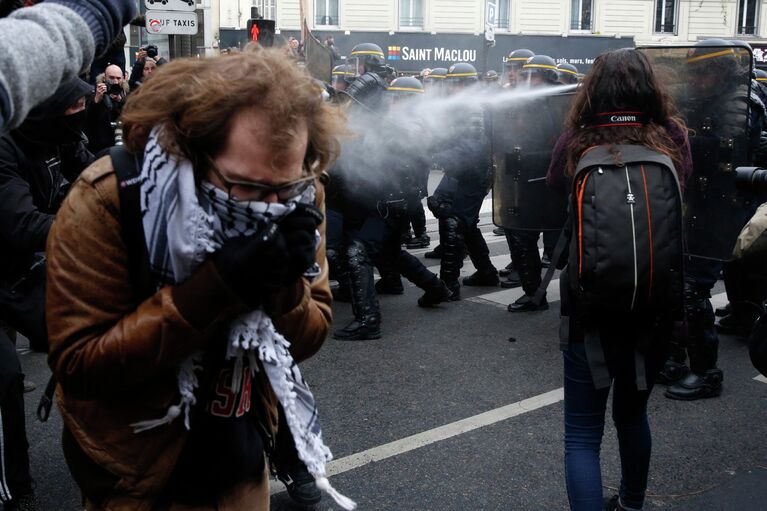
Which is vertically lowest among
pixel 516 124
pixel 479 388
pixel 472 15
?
pixel 479 388

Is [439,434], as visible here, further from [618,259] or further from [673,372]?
[618,259]

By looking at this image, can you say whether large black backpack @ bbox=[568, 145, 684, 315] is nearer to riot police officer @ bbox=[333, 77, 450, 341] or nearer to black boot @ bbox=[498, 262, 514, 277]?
riot police officer @ bbox=[333, 77, 450, 341]

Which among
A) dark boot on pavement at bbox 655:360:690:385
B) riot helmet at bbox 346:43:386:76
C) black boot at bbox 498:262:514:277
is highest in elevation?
riot helmet at bbox 346:43:386:76

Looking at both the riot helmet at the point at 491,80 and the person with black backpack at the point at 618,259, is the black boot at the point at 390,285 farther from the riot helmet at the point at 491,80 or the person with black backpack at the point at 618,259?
the person with black backpack at the point at 618,259

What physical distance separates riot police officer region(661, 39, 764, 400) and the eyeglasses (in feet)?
10.8

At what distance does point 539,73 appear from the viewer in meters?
7.11

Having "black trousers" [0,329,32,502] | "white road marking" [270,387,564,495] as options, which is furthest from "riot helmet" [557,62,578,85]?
"black trousers" [0,329,32,502]

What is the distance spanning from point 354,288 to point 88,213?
4.40m

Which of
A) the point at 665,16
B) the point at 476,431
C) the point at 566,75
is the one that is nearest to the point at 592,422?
the point at 476,431

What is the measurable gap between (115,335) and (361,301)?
14.4 feet

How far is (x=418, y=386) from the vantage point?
15.9 ft

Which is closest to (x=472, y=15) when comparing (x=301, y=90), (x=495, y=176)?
(x=495, y=176)

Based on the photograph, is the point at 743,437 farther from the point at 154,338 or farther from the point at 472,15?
the point at 472,15

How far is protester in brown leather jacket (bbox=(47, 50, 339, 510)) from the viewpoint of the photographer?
155 centimetres
